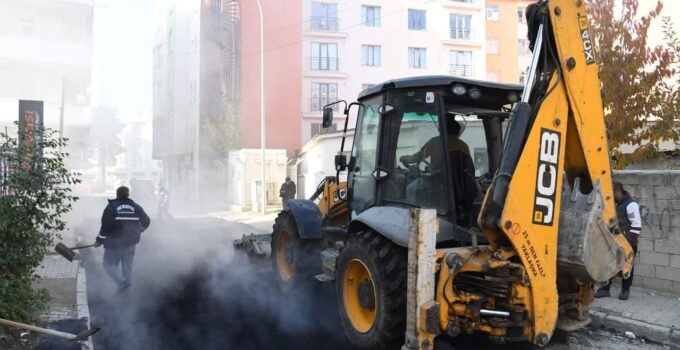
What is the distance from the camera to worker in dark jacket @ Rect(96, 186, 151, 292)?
21.4ft

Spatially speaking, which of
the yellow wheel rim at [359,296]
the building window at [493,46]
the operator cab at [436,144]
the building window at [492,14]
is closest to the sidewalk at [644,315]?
the operator cab at [436,144]

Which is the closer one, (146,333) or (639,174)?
(146,333)

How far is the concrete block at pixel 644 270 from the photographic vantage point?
276 inches

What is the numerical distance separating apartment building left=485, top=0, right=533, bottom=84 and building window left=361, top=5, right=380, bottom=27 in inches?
359

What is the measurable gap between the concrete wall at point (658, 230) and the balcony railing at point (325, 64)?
29.7 meters

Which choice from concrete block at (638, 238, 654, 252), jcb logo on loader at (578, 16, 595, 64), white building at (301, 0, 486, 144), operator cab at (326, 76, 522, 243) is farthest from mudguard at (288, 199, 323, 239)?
white building at (301, 0, 486, 144)

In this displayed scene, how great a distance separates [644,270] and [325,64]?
30.4 m

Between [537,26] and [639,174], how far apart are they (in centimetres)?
425

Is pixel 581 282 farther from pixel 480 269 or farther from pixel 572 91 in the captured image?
pixel 572 91

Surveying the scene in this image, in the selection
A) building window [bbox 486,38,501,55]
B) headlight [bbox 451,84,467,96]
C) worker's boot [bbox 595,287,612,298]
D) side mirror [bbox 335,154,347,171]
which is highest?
building window [bbox 486,38,501,55]

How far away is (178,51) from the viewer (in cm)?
4003

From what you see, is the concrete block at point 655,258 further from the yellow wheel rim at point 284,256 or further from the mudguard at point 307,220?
the yellow wheel rim at point 284,256

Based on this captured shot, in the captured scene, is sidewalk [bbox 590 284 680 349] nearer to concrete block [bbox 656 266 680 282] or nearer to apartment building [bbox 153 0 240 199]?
concrete block [bbox 656 266 680 282]

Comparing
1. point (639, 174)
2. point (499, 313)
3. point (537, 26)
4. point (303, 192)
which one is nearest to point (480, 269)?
point (499, 313)
